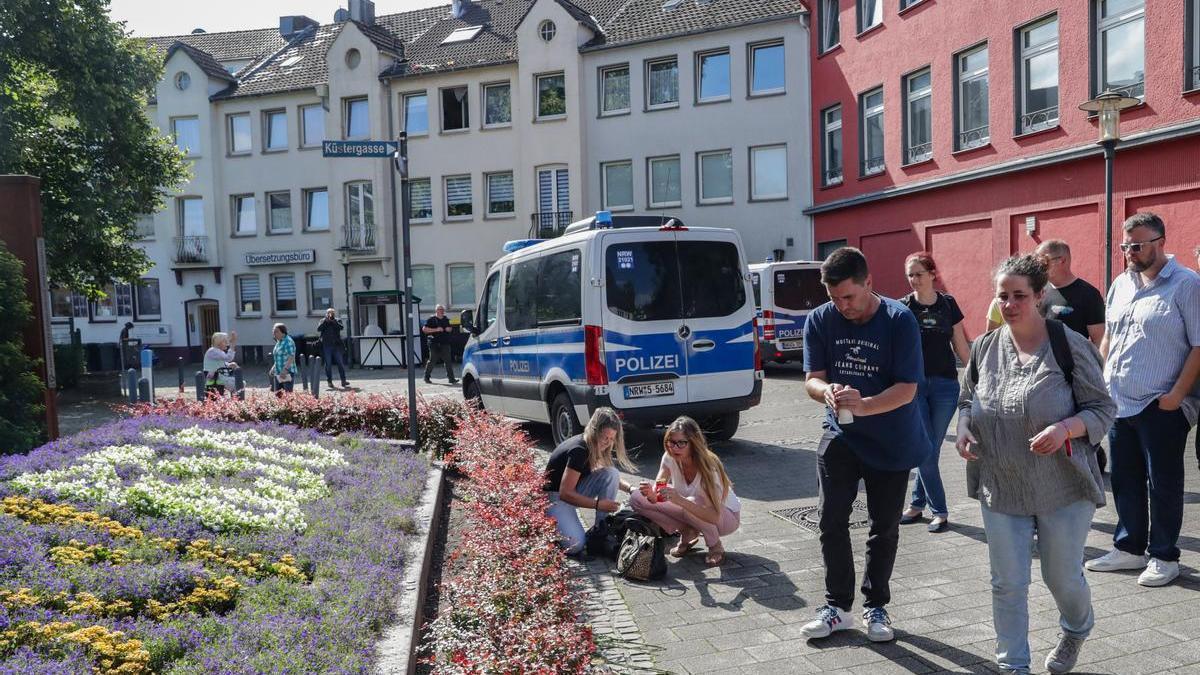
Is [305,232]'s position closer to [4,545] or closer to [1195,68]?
[1195,68]

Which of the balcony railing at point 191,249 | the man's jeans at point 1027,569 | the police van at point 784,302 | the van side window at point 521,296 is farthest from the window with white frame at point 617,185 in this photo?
the man's jeans at point 1027,569

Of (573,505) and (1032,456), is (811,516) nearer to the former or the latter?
(573,505)

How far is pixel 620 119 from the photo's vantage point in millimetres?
31484

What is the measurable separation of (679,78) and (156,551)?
27532 mm

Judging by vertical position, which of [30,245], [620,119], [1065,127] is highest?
[620,119]

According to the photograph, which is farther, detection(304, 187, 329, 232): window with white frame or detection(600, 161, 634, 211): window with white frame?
detection(304, 187, 329, 232): window with white frame

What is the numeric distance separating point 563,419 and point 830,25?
19.7m

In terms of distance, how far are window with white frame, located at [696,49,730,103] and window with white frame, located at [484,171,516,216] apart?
7.88m

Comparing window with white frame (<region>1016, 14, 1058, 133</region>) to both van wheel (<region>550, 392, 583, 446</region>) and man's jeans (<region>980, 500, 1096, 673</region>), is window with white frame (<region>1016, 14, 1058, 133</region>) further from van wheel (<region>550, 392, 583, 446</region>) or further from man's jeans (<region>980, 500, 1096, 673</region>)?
man's jeans (<region>980, 500, 1096, 673</region>)

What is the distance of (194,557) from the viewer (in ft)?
16.3

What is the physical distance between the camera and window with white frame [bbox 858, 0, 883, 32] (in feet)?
76.4

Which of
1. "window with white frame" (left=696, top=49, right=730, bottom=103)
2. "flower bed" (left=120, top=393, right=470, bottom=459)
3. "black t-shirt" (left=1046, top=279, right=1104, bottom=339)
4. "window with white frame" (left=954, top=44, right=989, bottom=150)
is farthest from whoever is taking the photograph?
"window with white frame" (left=696, top=49, right=730, bottom=103)

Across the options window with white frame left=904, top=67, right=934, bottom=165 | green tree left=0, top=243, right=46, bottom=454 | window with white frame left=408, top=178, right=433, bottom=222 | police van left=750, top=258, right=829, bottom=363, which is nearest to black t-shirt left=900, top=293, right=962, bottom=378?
green tree left=0, top=243, right=46, bottom=454

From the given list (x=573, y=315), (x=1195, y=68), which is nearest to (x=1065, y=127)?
(x=1195, y=68)
